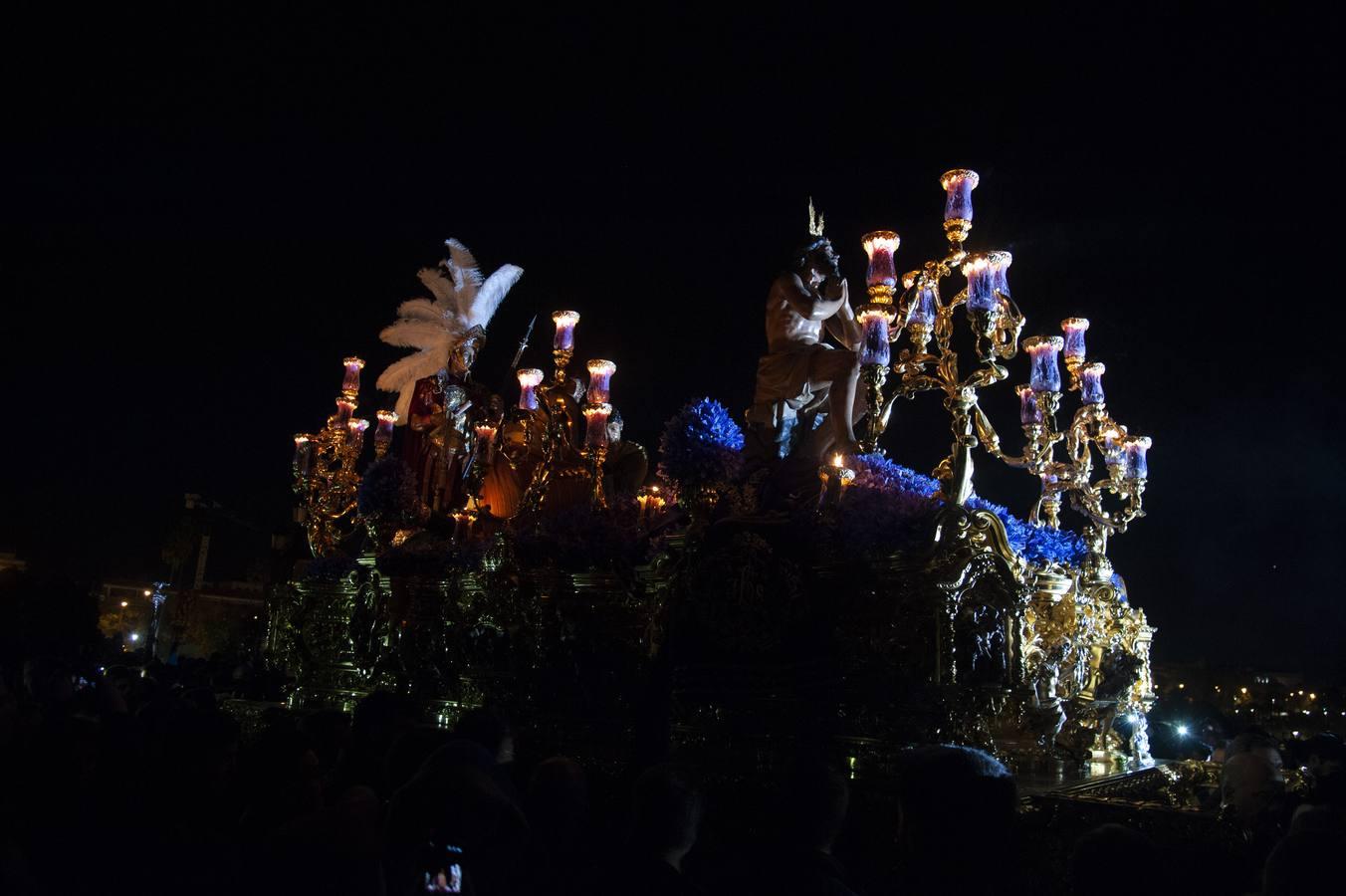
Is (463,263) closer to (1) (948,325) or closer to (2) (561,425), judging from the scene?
(2) (561,425)

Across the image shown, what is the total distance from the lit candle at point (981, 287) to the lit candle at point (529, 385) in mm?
5632

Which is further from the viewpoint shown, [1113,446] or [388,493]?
[388,493]

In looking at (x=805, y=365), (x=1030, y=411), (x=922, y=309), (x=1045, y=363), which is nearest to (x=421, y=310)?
(x=805, y=365)

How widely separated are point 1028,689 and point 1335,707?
45.7 feet

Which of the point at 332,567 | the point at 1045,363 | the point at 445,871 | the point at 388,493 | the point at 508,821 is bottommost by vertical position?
the point at 445,871

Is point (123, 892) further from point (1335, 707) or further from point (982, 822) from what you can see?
point (1335, 707)

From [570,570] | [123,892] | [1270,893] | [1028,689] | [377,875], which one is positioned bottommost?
[123,892]

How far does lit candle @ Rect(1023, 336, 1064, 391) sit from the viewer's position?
8.38 meters

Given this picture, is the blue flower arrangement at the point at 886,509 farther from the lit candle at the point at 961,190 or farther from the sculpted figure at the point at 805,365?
the lit candle at the point at 961,190

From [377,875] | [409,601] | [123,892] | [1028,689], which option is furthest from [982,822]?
[409,601]

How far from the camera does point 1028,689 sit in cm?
638

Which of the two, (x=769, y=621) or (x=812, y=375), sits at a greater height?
(x=812, y=375)

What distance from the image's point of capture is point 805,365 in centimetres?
824

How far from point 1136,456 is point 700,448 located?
195 inches
